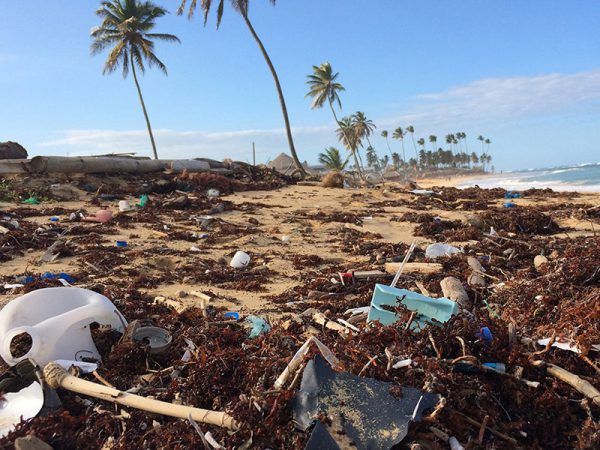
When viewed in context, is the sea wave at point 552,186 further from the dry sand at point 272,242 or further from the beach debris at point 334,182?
the dry sand at point 272,242

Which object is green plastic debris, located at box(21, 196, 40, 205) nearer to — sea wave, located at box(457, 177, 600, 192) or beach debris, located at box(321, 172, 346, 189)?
Result: beach debris, located at box(321, 172, 346, 189)

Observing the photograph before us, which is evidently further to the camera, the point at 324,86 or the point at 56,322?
the point at 324,86

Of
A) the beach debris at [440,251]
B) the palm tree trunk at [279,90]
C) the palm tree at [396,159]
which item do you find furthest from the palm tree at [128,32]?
the palm tree at [396,159]

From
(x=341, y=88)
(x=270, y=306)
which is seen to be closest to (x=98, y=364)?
(x=270, y=306)

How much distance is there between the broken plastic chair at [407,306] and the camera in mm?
3131

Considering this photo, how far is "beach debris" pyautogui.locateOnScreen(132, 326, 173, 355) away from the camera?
304cm

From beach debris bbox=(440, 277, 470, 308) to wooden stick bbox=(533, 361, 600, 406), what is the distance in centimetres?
164

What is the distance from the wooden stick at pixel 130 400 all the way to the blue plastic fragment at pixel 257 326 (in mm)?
1137

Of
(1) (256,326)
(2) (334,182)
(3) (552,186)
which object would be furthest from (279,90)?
(3) (552,186)

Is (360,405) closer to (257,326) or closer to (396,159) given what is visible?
(257,326)

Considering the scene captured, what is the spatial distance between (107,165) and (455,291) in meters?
13.1

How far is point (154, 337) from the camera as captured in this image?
10.5 ft

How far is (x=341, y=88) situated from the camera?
123 feet

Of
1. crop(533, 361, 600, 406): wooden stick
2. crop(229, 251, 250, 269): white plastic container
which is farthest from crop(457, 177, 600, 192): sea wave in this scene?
crop(533, 361, 600, 406): wooden stick
